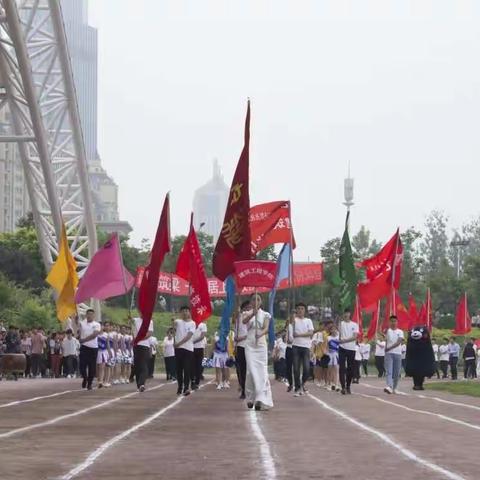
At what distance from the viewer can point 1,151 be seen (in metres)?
162

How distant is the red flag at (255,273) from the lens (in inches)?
856

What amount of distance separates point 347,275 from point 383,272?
5.24m

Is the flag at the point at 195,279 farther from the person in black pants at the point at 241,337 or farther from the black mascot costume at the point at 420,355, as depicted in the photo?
the black mascot costume at the point at 420,355

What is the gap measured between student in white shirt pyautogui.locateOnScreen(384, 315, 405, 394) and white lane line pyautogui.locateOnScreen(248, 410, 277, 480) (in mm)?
11051

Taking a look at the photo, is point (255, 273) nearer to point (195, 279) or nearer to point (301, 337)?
point (301, 337)

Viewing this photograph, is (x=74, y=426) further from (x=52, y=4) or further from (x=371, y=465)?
(x=52, y=4)

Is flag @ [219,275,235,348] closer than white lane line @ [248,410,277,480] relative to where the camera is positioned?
No

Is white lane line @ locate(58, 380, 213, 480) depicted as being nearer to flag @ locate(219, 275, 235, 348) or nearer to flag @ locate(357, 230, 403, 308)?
flag @ locate(219, 275, 235, 348)

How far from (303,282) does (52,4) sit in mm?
14254

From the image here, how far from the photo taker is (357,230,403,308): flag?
113 ft

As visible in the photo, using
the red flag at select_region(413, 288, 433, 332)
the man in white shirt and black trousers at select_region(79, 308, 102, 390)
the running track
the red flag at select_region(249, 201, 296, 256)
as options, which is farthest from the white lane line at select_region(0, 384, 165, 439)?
the red flag at select_region(413, 288, 433, 332)

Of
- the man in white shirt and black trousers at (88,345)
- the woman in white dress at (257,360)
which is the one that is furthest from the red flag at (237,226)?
the man in white shirt and black trousers at (88,345)

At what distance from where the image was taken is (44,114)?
43.1m

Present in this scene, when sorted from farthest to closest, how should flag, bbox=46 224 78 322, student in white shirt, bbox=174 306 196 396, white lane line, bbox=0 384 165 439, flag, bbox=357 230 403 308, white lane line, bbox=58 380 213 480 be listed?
flag, bbox=357 230 403 308
flag, bbox=46 224 78 322
student in white shirt, bbox=174 306 196 396
white lane line, bbox=0 384 165 439
white lane line, bbox=58 380 213 480
